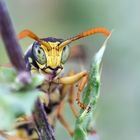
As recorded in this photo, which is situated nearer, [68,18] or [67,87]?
[67,87]

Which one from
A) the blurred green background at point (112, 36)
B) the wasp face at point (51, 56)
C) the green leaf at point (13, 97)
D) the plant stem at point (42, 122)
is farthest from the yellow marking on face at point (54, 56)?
the blurred green background at point (112, 36)

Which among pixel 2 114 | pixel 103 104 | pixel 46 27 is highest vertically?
pixel 2 114

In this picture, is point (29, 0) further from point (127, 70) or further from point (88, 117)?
point (88, 117)

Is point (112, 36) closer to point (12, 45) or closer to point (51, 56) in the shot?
point (51, 56)

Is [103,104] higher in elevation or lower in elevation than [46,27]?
lower

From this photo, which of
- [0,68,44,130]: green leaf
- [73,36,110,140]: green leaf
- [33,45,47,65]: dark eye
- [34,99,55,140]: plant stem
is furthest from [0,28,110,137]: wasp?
[0,68,44,130]: green leaf

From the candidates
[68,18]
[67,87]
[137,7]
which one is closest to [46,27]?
[68,18]

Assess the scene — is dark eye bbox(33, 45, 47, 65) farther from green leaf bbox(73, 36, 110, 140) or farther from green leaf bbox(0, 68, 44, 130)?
green leaf bbox(0, 68, 44, 130)
